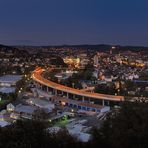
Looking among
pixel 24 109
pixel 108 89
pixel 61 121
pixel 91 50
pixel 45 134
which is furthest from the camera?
pixel 91 50

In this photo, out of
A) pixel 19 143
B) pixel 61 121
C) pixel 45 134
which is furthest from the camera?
pixel 61 121

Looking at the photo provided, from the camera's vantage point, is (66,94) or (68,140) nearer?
(68,140)

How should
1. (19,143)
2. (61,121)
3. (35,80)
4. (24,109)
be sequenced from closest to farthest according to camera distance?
1. (19,143)
2. (61,121)
3. (24,109)
4. (35,80)

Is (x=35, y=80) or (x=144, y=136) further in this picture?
(x=35, y=80)

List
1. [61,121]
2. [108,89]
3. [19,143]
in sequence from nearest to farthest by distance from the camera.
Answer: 1. [19,143]
2. [61,121]
3. [108,89]

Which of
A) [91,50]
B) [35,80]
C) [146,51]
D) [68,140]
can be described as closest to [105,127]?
[68,140]

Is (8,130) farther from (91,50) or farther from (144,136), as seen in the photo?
(91,50)

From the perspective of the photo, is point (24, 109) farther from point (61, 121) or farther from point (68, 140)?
point (68, 140)

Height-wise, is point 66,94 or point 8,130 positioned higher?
point 8,130

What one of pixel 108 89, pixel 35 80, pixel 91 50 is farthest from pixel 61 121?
pixel 91 50
